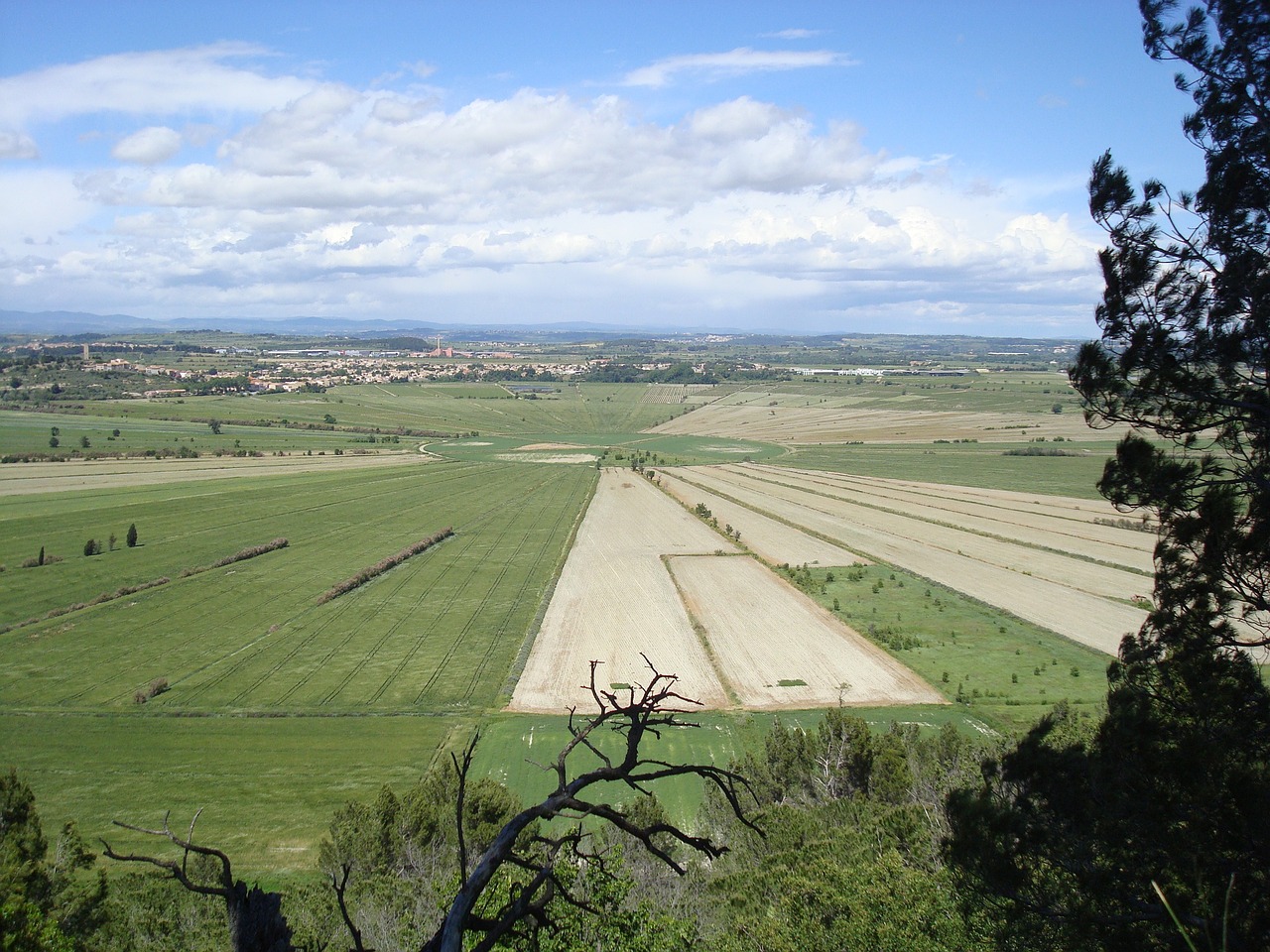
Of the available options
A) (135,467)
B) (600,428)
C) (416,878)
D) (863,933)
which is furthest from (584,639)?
(600,428)

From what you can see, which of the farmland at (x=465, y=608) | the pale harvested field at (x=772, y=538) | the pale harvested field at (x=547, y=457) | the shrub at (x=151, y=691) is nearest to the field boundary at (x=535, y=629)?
the farmland at (x=465, y=608)

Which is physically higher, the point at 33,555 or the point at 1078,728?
the point at 1078,728

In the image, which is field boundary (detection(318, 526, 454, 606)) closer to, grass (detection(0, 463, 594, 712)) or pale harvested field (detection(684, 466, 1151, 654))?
grass (detection(0, 463, 594, 712))

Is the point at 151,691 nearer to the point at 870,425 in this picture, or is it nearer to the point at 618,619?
the point at 618,619

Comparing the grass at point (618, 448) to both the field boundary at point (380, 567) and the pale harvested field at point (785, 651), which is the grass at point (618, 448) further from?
the pale harvested field at point (785, 651)

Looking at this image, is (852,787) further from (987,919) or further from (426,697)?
(426,697)

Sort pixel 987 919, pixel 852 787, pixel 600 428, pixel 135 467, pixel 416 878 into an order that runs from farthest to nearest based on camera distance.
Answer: pixel 600 428, pixel 135 467, pixel 852 787, pixel 416 878, pixel 987 919

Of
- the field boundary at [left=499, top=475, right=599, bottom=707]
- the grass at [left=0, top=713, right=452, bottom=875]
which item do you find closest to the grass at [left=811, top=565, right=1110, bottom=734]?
the field boundary at [left=499, top=475, right=599, bottom=707]
